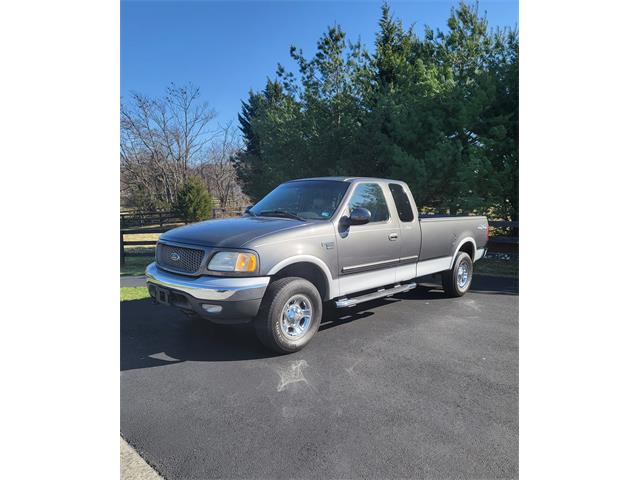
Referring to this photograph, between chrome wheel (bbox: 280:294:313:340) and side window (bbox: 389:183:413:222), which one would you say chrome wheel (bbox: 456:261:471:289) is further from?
chrome wheel (bbox: 280:294:313:340)

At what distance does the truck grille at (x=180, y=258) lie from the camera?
3.79 m

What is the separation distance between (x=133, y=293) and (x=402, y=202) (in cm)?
477

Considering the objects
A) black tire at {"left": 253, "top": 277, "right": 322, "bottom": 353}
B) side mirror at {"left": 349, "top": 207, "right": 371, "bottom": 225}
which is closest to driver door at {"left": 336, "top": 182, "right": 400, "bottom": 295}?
side mirror at {"left": 349, "top": 207, "right": 371, "bottom": 225}

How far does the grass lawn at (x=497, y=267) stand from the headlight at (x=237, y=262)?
6902 millimetres

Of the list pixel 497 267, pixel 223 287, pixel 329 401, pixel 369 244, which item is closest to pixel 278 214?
pixel 369 244

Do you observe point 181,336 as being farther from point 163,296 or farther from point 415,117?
point 415,117

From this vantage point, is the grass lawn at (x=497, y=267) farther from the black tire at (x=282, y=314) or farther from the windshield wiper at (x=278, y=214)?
the black tire at (x=282, y=314)

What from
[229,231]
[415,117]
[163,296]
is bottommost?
[163,296]

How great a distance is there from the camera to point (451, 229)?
610cm

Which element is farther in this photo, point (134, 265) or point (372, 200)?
point (134, 265)

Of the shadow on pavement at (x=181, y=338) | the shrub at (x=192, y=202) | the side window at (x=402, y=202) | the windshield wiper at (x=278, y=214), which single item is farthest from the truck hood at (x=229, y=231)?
the shrub at (x=192, y=202)

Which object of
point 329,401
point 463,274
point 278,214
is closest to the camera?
point 329,401

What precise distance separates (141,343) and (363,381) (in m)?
2.42

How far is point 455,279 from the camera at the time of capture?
6.25 metres
